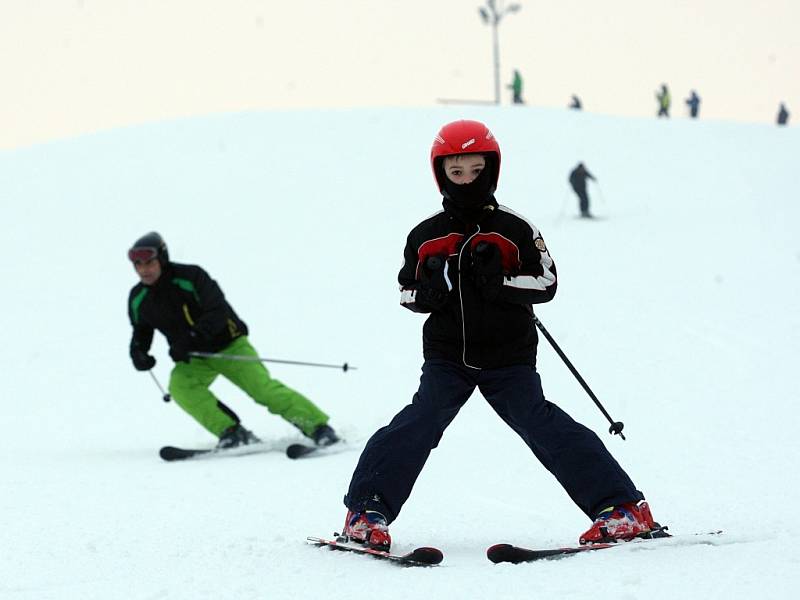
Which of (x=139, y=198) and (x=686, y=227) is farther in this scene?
(x=139, y=198)

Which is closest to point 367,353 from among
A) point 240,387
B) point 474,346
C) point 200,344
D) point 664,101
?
point 240,387

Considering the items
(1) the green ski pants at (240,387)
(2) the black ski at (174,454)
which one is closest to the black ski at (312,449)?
(1) the green ski pants at (240,387)

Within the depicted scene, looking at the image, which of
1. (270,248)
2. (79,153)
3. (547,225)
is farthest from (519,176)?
(79,153)

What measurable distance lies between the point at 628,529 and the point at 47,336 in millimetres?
10039

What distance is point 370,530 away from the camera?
3.18m

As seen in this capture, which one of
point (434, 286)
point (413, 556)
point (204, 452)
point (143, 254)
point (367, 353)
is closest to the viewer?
point (413, 556)

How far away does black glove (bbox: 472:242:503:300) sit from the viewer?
320cm

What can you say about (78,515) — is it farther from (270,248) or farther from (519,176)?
(519,176)

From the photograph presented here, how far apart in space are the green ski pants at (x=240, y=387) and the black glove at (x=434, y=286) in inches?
124

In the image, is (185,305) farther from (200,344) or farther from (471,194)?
(471,194)

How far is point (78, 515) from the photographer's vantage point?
426cm

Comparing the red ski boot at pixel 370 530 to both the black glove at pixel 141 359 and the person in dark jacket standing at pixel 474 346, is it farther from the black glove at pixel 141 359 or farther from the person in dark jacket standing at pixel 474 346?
the black glove at pixel 141 359

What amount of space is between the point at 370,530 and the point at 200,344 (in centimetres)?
348

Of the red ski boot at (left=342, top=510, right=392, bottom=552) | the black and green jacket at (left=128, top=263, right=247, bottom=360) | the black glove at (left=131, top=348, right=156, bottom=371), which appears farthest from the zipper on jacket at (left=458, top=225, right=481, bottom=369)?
the black glove at (left=131, top=348, right=156, bottom=371)
